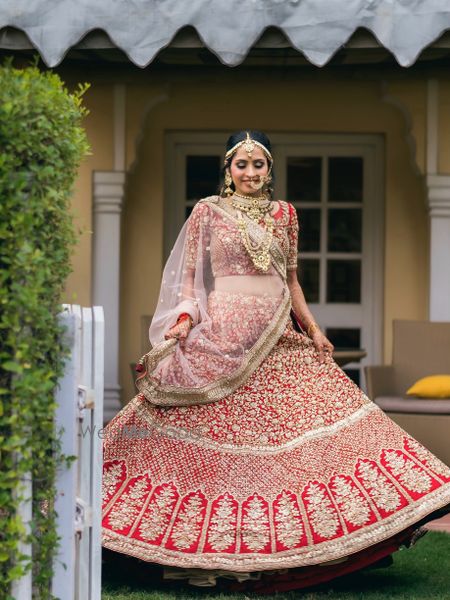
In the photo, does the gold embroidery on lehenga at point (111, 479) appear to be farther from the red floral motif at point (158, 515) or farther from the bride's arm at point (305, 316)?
the bride's arm at point (305, 316)

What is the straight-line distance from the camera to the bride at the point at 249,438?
509cm

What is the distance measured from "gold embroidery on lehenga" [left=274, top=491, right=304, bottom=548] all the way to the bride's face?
4.44 feet

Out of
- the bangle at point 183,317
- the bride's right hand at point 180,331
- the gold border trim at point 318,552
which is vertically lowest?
the gold border trim at point 318,552

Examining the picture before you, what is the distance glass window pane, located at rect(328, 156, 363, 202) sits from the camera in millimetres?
9734

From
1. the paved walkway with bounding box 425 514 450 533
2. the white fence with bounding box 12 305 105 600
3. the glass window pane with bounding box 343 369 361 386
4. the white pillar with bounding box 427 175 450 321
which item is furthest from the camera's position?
the glass window pane with bounding box 343 369 361 386

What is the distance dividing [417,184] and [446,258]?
925 mm

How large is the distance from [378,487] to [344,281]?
Result: 4731mm

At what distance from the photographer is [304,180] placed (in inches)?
384

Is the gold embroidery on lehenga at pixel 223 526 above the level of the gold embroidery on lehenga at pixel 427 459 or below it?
below

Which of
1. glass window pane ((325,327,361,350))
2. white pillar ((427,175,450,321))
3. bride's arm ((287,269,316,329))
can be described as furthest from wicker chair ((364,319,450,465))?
bride's arm ((287,269,316,329))

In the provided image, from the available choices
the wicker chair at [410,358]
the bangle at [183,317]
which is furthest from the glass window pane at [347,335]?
the bangle at [183,317]

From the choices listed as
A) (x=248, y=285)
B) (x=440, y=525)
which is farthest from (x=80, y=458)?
(x=440, y=525)

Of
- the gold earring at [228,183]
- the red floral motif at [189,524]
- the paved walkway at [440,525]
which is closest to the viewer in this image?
the red floral motif at [189,524]

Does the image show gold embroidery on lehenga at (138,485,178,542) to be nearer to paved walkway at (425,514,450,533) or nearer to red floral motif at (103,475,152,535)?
red floral motif at (103,475,152,535)
